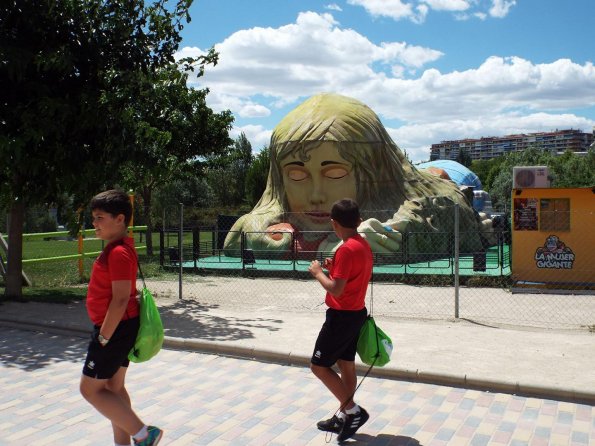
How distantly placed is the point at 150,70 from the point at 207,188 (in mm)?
37299

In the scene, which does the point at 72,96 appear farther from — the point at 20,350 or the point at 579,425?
the point at 579,425

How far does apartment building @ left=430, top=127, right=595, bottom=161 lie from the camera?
150 metres

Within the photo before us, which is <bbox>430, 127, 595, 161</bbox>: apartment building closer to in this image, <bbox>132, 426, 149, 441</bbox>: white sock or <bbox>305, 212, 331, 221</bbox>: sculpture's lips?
<bbox>305, 212, 331, 221</bbox>: sculpture's lips

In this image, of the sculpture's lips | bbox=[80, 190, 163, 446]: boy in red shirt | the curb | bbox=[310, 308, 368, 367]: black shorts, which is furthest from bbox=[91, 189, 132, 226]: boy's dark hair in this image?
the sculpture's lips

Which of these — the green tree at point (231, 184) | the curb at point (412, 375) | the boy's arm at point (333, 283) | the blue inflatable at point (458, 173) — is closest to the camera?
the boy's arm at point (333, 283)

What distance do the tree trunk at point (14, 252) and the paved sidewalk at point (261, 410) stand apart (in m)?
4.68

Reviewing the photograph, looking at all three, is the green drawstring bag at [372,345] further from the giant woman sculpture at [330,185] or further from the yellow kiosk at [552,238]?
the giant woman sculpture at [330,185]

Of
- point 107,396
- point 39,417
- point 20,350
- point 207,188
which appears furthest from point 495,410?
point 207,188

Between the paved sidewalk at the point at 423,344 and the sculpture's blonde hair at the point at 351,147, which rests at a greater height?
the sculpture's blonde hair at the point at 351,147

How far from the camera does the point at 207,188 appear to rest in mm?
47812

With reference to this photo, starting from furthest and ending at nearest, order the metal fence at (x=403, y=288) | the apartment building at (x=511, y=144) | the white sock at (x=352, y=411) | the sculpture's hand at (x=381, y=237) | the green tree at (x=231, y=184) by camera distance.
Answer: the apartment building at (x=511, y=144)
the green tree at (x=231, y=184)
the sculpture's hand at (x=381, y=237)
the metal fence at (x=403, y=288)
the white sock at (x=352, y=411)

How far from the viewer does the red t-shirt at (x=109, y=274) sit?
12.0ft

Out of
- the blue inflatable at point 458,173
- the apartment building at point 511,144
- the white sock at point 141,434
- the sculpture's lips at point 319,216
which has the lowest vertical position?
the white sock at point 141,434

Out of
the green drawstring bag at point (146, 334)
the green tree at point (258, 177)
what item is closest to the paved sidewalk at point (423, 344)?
the green drawstring bag at point (146, 334)
